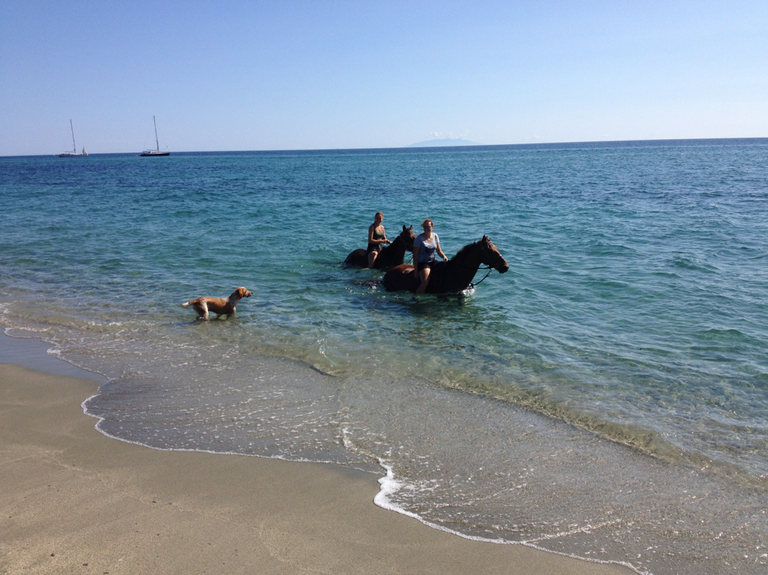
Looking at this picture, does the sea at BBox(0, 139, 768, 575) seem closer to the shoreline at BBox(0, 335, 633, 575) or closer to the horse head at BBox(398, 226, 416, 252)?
the shoreline at BBox(0, 335, 633, 575)

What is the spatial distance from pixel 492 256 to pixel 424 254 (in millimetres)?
1428

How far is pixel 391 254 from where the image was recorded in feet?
42.9

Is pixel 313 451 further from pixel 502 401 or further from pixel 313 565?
pixel 502 401

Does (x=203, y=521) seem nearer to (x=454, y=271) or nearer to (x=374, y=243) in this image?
(x=454, y=271)

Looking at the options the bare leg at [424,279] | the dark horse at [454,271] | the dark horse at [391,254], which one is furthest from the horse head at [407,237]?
the bare leg at [424,279]

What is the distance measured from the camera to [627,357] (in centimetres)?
755

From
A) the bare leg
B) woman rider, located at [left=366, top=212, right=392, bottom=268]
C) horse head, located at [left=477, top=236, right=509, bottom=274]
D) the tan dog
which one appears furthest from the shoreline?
woman rider, located at [left=366, top=212, right=392, bottom=268]

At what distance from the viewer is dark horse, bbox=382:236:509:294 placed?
10258mm

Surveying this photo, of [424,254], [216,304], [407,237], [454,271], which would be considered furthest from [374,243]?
[216,304]

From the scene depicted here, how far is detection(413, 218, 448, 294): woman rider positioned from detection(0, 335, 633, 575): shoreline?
6.59 meters

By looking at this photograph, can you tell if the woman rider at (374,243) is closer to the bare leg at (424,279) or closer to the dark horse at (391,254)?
the dark horse at (391,254)

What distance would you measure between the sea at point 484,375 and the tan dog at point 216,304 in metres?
0.25

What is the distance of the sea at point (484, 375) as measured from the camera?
430cm

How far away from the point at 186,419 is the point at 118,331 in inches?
156
